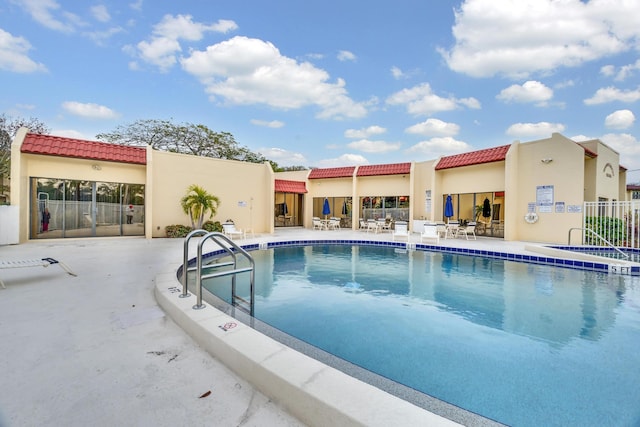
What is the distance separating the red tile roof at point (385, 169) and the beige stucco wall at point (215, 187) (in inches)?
247

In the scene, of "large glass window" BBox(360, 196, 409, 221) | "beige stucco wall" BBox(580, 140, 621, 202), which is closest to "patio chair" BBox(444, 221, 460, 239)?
"large glass window" BBox(360, 196, 409, 221)

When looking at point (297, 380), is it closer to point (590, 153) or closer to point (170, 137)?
point (590, 153)

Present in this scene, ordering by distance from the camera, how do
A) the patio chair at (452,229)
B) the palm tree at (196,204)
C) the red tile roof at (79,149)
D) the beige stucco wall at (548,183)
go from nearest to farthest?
the red tile roof at (79,149) → the beige stucco wall at (548,183) → the palm tree at (196,204) → the patio chair at (452,229)

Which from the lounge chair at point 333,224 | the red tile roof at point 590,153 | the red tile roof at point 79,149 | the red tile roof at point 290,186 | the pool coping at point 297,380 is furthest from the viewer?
the red tile roof at point 290,186

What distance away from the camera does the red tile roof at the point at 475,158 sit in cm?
1369

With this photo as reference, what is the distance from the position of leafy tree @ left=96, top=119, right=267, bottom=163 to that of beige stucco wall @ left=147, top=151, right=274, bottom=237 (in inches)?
575

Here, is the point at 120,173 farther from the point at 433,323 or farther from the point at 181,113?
the point at 181,113

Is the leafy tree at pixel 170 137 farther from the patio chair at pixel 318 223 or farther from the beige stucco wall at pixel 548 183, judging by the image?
the beige stucco wall at pixel 548 183

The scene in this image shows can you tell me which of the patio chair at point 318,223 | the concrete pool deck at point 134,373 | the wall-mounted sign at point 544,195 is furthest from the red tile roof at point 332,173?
the concrete pool deck at point 134,373

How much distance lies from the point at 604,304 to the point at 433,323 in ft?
12.1

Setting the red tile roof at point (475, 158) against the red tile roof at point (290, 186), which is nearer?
the red tile roof at point (475, 158)

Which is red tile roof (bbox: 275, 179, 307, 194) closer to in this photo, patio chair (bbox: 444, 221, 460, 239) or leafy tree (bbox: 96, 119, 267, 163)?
patio chair (bbox: 444, 221, 460, 239)

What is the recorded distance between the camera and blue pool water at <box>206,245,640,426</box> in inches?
108

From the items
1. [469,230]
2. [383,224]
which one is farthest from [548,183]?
[383,224]
